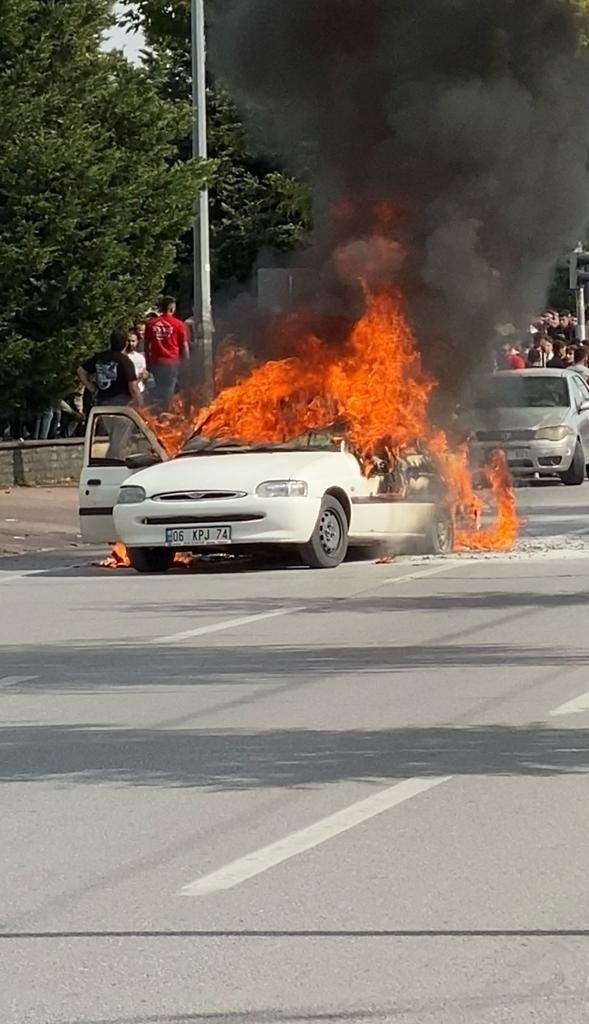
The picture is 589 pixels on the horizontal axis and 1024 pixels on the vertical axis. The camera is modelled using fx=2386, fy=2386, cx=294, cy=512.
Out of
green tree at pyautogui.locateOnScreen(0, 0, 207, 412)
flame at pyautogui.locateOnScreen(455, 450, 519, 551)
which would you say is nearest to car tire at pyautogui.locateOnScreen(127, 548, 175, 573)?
flame at pyautogui.locateOnScreen(455, 450, 519, 551)

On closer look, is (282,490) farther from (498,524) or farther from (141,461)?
(498,524)

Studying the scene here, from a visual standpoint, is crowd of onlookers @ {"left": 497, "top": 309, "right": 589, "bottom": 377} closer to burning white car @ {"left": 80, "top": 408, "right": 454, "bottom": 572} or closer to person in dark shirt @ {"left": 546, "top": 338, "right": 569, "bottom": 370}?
person in dark shirt @ {"left": 546, "top": 338, "right": 569, "bottom": 370}

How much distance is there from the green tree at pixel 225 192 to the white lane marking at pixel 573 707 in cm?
2598

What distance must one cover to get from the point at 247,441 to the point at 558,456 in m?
11.8

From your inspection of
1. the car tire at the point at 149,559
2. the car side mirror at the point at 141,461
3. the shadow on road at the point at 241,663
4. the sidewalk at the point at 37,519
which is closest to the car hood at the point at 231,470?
the car side mirror at the point at 141,461

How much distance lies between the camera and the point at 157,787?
8.70 metres

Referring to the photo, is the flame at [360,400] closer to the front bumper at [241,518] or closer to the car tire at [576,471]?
the front bumper at [241,518]

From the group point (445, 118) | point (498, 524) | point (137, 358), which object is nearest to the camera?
point (498, 524)

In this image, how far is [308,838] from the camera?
7.64m

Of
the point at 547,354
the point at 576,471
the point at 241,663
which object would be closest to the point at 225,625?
the point at 241,663

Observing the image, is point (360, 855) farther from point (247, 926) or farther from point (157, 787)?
point (157, 787)

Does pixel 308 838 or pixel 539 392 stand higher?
pixel 539 392

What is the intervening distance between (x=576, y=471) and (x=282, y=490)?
13.4 metres

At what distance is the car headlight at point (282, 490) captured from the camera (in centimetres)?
1748
